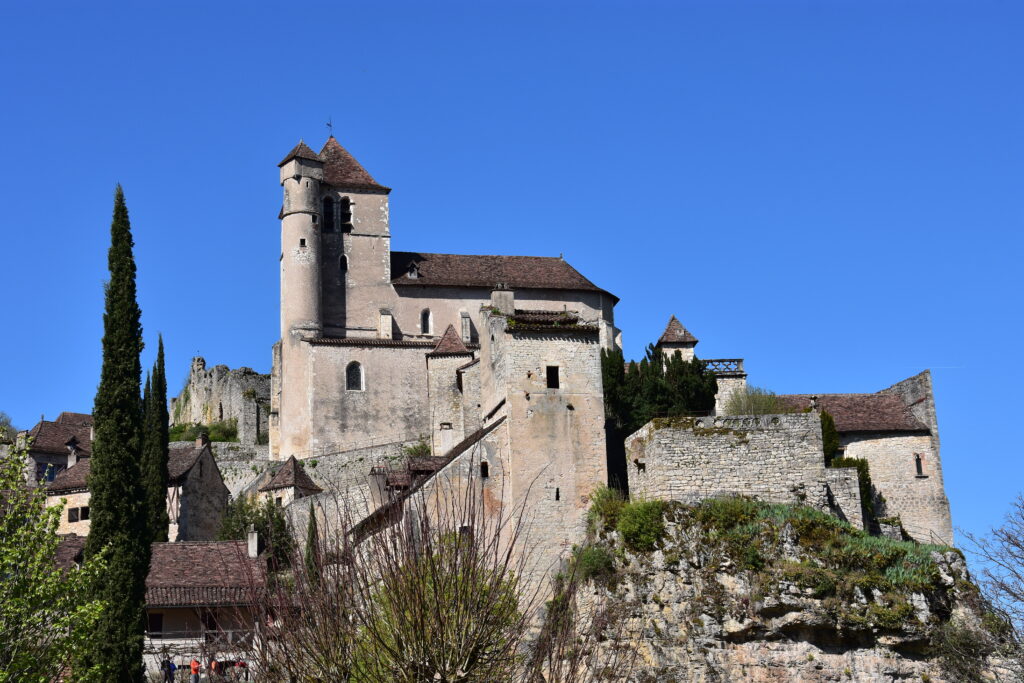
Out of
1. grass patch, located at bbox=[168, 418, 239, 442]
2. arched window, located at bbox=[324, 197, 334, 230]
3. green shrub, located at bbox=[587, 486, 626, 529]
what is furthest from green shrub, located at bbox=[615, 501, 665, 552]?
grass patch, located at bbox=[168, 418, 239, 442]

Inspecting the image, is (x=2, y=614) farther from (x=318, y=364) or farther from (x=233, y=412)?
(x=233, y=412)

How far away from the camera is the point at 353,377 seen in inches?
2520

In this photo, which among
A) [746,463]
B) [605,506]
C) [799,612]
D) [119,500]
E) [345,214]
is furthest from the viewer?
[345,214]

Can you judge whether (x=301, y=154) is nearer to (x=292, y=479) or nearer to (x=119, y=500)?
(x=292, y=479)

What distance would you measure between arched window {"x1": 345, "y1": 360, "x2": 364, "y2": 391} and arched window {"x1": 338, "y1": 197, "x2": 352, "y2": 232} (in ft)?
27.7

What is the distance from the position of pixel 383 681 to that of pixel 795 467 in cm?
2262

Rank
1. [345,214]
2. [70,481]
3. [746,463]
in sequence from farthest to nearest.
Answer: [345,214], [70,481], [746,463]

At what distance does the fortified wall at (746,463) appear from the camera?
1609 inches

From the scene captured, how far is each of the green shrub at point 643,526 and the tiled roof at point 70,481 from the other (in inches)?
976

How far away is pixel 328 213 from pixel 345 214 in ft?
3.01

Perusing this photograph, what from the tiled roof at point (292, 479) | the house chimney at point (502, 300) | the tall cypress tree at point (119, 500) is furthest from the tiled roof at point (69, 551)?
the house chimney at point (502, 300)

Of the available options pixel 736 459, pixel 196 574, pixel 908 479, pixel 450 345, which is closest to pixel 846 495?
pixel 736 459

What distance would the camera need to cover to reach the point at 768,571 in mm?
38750

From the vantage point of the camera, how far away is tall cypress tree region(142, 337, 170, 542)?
44.1 m
